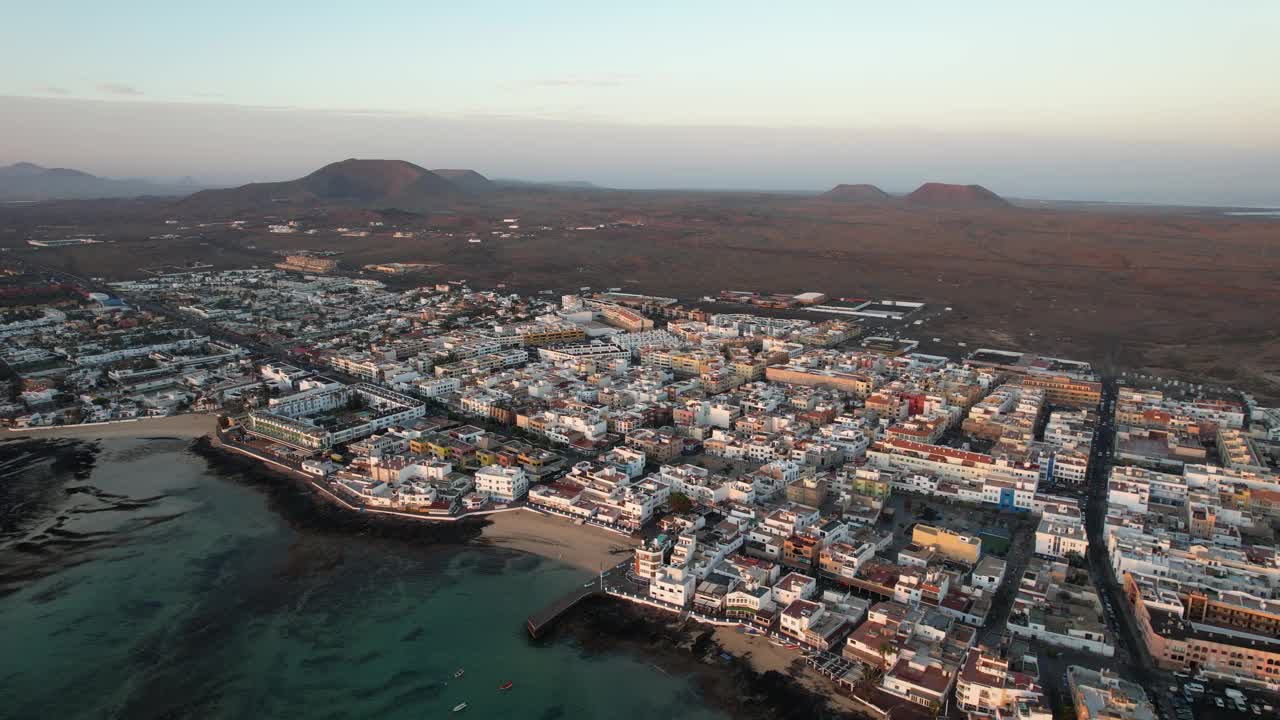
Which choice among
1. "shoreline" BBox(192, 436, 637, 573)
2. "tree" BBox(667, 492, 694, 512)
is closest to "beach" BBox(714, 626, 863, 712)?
"shoreline" BBox(192, 436, 637, 573)

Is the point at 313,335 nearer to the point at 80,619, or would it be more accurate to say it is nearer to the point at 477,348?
the point at 477,348

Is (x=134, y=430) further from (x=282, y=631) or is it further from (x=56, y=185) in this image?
(x=56, y=185)

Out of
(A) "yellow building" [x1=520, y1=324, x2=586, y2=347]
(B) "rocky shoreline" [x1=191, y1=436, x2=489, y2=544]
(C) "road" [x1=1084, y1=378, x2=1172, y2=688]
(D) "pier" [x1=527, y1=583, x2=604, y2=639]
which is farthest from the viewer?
(A) "yellow building" [x1=520, y1=324, x2=586, y2=347]

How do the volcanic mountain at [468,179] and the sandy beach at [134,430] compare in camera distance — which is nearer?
the sandy beach at [134,430]

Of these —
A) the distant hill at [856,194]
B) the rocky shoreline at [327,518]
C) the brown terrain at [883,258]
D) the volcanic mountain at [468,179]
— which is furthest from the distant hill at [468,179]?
the rocky shoreline at [327,518]

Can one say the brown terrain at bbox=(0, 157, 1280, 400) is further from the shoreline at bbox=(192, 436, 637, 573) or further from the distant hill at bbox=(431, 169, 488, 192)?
the distant hill at bbox=(431, 169, 488, 192)

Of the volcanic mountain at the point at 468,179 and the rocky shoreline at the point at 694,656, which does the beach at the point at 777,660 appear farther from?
the volcanic mountain at the point at 468,179

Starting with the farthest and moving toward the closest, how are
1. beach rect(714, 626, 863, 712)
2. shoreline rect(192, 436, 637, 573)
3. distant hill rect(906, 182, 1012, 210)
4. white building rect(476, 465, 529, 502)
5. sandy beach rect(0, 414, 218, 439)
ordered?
distant hill rect(906, 182, 1012, 210) < sandy beach rect(0, 414, 218, 439) < white building rect(476, 465, 529, 502) < shoreline rect(192, 436, 637, 573) < beach rect(714, 626, 863, 712)

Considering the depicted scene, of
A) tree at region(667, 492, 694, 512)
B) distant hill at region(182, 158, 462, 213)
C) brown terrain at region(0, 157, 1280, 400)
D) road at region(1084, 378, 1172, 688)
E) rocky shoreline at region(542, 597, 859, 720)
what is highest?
distant hill at region(182, 158, 462, 213)

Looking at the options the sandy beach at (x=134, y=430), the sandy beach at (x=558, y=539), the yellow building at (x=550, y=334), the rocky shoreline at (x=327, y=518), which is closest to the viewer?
the sandy beach at (x=558, y=539)
